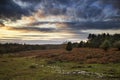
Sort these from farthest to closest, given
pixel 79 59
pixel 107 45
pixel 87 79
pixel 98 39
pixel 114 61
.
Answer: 1. pixel 98 39
2. pixel 107 45
3. pixel 79 59
4. pixel 114 61
5. pixel 87 79

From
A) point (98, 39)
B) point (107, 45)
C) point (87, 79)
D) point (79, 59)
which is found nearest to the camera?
point (87, 79)

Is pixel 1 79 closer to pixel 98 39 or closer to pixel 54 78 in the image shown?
pixel 54 78

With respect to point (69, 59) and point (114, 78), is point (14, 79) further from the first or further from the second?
point (69, 59)

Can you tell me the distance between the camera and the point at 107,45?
97625 millimetres

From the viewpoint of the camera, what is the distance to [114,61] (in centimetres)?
6606

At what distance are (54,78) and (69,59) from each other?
35985 millimetres

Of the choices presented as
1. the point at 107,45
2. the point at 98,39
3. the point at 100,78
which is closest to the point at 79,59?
the point at 107,45

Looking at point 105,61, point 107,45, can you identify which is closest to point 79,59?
point 105,61

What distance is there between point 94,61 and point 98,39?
76505mm

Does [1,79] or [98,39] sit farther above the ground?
Result: [98,39]

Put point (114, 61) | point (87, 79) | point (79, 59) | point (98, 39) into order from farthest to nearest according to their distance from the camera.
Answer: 1. point (98, 39)
2. point (79, 59)
3. point (114, 61)
4. point (87, 79)

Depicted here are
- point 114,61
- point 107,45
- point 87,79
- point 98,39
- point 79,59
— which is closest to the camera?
point 87,79

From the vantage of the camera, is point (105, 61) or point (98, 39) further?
point (98, 39)

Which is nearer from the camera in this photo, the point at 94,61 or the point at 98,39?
the point at 94,61
